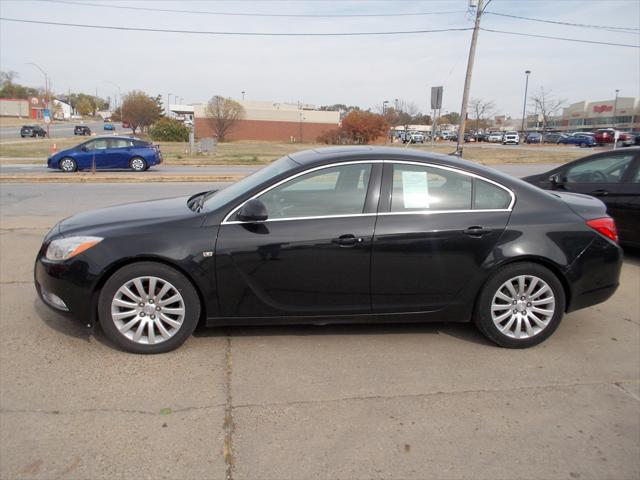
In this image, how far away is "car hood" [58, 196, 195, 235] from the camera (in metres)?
3.97

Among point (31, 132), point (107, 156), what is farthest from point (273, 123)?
point (107, 156)

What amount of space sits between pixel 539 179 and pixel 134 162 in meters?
17.3

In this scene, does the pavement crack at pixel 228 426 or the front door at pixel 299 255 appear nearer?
the pavement crack at pixel 228 426

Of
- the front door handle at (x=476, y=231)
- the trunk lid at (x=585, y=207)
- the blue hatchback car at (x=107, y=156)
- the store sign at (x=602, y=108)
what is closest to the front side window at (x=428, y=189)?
the front door handle at (x=476, y=231)

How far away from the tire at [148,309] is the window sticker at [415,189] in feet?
5.78

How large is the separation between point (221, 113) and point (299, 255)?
61.1 meters

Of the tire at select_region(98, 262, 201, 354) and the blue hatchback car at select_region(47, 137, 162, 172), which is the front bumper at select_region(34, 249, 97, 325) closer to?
the tire at select_region(98, 262, 201, 354)

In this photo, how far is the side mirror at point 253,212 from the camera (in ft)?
12.3

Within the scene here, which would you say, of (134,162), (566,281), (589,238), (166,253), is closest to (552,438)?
(566,281)

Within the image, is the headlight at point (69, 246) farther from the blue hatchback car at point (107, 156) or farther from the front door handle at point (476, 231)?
the blue hatchback car at point (107, 156)

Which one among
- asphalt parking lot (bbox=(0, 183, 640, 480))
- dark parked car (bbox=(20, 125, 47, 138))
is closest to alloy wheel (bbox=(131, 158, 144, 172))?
asphalt parking lot (bbox=(0, 183, 640, 480))

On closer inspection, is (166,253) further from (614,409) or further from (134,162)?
(134,162)

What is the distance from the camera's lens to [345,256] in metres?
3.87

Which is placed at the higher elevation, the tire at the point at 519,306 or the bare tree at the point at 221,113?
the bare tree at the point at 221,113
